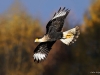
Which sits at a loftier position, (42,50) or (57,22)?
(57,22)

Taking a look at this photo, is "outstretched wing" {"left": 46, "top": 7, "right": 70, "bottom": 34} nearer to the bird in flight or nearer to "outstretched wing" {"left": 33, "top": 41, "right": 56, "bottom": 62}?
the bird in flight

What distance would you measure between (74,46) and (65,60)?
103cm

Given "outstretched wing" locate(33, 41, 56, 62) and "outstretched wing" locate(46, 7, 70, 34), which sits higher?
"outstretched wing" locate(46, 7, 70, 34)

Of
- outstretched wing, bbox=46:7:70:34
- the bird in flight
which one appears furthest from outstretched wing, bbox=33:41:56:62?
outstretched wing, bbox=46:7:70:34

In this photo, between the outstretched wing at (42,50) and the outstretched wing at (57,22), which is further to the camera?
the outstretched wing at (42,50)

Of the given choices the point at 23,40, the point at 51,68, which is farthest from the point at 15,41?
the point at 51,68

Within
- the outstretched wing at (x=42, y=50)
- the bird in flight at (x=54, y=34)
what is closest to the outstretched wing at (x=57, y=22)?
the bird in flight at (x=54, y=34)

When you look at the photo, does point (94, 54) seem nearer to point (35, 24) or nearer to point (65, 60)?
point (65, 60)

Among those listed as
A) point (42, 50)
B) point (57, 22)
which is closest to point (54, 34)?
point (57, 22)

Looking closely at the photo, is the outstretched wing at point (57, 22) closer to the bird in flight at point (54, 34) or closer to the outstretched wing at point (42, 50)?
the bird in flight at point (54, 34)

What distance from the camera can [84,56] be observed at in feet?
98.3

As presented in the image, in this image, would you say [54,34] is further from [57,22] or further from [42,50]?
[42,50]

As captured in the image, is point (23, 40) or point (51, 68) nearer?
point (51, 68)

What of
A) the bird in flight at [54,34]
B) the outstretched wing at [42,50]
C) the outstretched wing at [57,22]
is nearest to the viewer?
the bird in flight at [54,34]
